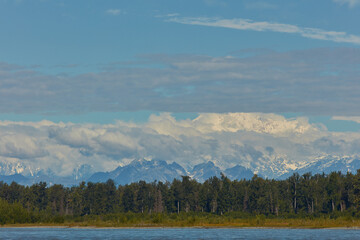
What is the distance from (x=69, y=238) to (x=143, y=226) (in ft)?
194

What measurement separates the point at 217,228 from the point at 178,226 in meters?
14.4

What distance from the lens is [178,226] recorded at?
642 feet

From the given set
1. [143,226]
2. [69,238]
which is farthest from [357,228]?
[69,238]

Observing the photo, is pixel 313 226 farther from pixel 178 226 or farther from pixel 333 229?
pixel 178 226

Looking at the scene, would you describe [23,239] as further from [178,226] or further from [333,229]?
[333,229]

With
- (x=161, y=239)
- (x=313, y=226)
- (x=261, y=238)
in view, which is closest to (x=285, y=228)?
(x=313, y=226)

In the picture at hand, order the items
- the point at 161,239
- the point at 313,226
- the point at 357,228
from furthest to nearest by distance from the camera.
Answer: the point at 313,226 < the point at 357,228 < the point at 161,239

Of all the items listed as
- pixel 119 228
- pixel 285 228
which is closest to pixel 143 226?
pixel 119 228

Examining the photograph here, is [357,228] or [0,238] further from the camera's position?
[357,228]

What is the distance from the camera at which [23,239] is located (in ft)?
443

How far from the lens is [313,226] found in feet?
616

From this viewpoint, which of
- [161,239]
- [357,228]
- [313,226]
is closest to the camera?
[161,239]

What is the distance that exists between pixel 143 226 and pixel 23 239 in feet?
221

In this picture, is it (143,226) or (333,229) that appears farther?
(143,226)
